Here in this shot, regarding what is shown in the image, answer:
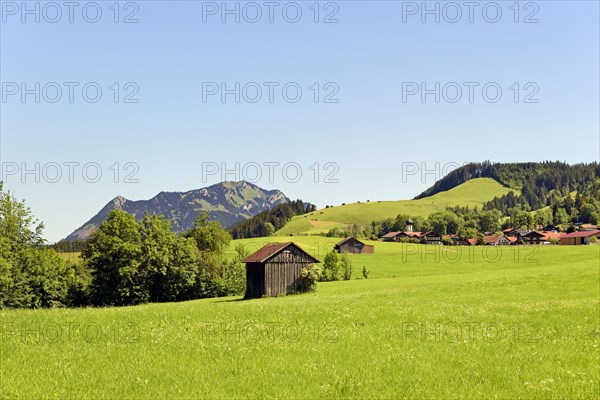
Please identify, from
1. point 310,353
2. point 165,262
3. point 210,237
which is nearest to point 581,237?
point 210,237

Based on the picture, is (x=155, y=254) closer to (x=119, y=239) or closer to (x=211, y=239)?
(x=119, y=239)

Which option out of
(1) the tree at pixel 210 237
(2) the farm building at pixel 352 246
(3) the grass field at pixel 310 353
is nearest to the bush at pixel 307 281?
(1) the tree at pixel 210 237

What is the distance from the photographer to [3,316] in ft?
100

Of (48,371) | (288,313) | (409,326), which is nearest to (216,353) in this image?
(48,371)

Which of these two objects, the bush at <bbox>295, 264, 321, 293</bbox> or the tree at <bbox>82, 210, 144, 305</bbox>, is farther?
the tree at <bbox>82, 210, 144, 305</bbox>

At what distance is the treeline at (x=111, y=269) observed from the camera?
3182 inches

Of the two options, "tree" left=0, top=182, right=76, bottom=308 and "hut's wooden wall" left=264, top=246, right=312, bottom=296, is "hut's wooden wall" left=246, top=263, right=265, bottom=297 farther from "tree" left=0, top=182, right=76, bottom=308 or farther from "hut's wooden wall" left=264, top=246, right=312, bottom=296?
"tree" left=0, top=182, right=76, bottom=308

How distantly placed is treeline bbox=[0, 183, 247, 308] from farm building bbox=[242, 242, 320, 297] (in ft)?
63.8

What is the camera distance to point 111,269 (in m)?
85.6

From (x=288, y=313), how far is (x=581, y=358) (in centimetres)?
1724

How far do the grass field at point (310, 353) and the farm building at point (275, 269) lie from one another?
39.3 metres

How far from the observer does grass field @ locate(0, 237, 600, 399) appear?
49.2ft

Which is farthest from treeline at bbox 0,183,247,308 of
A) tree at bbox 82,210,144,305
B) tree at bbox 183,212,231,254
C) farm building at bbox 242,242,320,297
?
farm building at bbox 242,242,320,297

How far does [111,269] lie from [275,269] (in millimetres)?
27403
